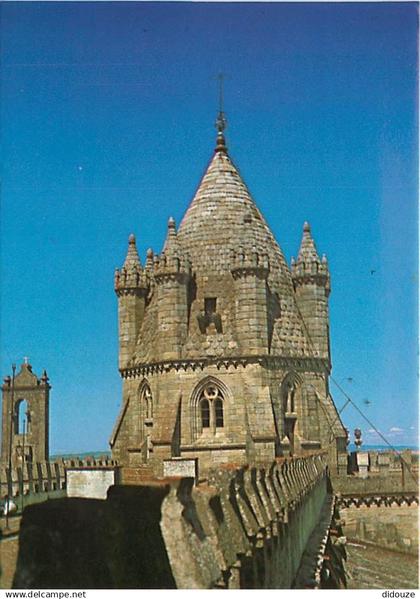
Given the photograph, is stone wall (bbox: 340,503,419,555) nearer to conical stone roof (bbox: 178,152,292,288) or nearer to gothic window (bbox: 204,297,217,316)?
gothic window (bbox: 204,297,217,316)

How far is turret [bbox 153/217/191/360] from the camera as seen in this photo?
121 ft

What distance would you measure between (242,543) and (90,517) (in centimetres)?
287

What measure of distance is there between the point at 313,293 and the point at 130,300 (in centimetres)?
922

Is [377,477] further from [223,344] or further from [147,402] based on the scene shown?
[147,402]

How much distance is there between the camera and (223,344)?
3669 cm

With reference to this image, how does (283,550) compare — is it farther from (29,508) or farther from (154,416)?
(154,416)

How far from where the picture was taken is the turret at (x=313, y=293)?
130 feet

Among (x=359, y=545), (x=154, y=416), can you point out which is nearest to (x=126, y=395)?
(x=154, y=416)

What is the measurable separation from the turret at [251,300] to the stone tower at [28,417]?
778 inches

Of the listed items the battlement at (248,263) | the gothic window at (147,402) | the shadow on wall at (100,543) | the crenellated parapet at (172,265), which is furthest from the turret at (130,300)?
the shadow on wall at (100,543)

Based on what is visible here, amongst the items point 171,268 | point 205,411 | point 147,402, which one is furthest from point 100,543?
point 147,402

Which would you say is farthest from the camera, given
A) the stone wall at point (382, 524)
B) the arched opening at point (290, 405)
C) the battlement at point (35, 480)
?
the stone wall at point (382, 524)

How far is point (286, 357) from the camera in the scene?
37.3 m

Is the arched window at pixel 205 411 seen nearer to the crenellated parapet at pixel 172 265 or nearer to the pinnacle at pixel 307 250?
the crenellated parapet at pixel 172 265
